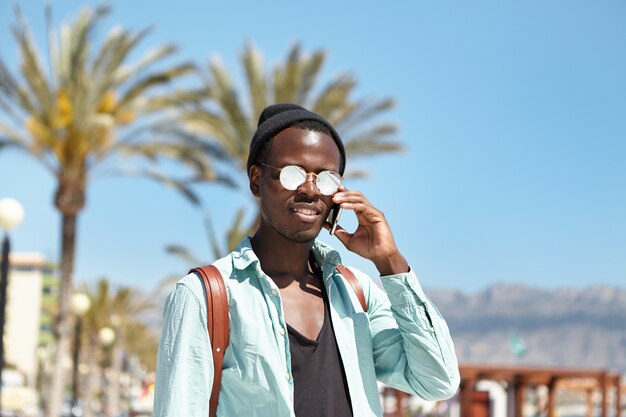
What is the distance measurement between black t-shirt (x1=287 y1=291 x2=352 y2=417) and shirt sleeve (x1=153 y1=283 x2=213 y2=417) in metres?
0.23

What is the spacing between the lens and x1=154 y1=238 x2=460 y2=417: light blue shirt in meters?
2.46

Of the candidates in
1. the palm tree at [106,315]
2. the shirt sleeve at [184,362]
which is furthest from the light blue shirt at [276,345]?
the palm tree at [106,315]

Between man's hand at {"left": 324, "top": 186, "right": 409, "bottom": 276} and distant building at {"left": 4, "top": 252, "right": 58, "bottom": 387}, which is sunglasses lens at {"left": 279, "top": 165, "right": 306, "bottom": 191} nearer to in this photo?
man's hand at {"left": 324, "top": 186, "right": 409, "bottom": 276}

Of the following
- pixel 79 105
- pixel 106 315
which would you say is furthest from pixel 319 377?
pixel 106 315

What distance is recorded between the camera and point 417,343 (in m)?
2.66

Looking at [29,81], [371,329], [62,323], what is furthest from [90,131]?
[371,329]

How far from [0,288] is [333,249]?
11.7 meters

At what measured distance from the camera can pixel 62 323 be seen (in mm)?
22703

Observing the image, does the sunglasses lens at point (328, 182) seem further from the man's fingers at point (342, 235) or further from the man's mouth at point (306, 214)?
the man's fingers at point (342, 235)

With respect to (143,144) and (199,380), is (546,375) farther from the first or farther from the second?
(199,380)

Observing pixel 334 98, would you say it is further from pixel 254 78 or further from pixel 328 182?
pixel 328 182

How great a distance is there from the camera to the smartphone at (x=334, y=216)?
9.12ft

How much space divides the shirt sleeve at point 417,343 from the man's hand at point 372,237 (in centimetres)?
5

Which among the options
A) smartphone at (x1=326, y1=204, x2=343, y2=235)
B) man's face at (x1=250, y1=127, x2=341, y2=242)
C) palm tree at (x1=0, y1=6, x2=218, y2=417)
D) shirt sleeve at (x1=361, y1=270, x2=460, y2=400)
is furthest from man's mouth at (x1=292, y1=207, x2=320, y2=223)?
palm tree at (x1=0, y1=6, x2=218, y2=417)
